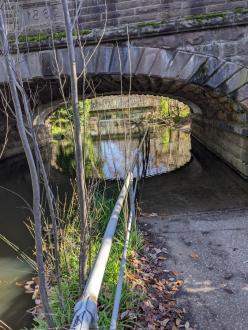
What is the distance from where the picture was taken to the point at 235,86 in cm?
587

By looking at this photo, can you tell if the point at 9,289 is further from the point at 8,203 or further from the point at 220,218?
the point at 8,203

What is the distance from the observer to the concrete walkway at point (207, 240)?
8.98ft

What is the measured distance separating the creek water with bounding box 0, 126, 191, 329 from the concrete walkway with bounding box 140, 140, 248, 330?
3.24 feet

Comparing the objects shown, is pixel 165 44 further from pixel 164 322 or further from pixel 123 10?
pixel 164 322

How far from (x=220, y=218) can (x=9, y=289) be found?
2.76m

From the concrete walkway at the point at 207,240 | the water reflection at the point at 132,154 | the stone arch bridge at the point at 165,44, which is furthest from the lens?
the water reflection at the point at 132,154

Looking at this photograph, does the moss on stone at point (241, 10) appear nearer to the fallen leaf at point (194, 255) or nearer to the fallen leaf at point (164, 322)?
the fallen leaf at point (194, 255)

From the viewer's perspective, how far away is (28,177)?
9.36m

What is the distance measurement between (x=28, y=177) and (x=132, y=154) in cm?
298

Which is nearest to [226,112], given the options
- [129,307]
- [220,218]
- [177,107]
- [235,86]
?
[235,86]

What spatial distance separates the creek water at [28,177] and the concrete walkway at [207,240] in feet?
3.24

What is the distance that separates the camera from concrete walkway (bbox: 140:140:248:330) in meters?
2.74

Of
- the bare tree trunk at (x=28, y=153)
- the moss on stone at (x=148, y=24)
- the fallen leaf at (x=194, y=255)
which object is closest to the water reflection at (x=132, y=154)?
the moss on stone at (x=148, y=24)

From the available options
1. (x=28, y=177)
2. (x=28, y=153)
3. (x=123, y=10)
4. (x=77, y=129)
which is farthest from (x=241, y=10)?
(x=28, y=177)
